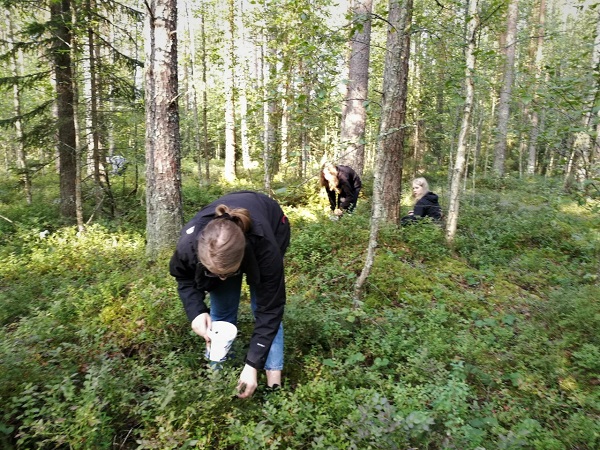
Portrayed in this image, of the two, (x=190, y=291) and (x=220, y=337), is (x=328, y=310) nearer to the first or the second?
(x=220, y=337)

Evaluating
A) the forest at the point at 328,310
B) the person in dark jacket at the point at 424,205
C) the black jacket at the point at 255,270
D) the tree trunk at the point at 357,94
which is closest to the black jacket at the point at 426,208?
the person in dark jacket at the point at 424,205

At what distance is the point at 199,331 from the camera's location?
280 centimetres

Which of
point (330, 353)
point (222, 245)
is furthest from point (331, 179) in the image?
point (222, 245)

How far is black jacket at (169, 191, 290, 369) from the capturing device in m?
2.57

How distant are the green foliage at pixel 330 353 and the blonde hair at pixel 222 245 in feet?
3.00

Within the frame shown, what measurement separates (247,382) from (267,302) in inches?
22.8

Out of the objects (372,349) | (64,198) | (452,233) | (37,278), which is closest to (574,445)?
(372,349)

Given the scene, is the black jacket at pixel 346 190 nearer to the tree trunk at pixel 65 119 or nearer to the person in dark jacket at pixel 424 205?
the person in dark jacket at pixel 424 205

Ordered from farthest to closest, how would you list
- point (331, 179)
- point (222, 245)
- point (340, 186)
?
point (340, 186) → point (331, 179) → point (222, 245)

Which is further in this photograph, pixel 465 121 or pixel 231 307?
pixel 465 121

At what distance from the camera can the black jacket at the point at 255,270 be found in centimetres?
257

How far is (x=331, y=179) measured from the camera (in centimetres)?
716

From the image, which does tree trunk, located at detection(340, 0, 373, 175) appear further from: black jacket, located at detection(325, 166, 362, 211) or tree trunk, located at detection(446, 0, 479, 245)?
tree trunk, located at detection(446, 0, 479, 245)

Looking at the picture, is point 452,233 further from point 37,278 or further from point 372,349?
point 37,278
